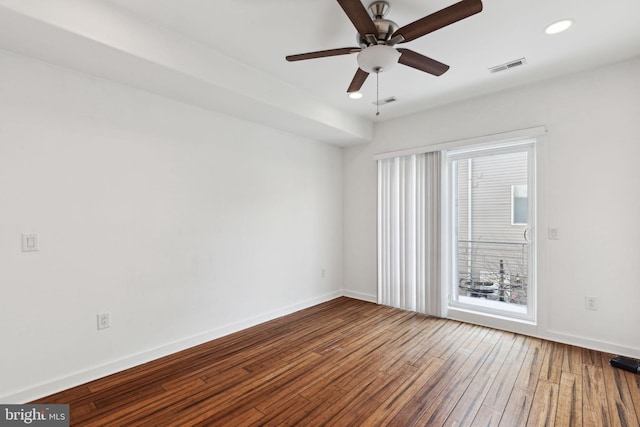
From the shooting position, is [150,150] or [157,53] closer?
[157,53]

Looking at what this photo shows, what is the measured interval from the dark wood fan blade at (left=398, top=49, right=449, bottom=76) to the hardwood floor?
95.4 inches

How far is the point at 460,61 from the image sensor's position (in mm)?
2826

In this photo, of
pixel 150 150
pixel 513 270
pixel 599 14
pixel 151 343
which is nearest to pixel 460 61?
pixel 599 14

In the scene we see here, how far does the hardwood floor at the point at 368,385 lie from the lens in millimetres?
1980

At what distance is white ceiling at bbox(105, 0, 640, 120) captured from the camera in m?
2.10

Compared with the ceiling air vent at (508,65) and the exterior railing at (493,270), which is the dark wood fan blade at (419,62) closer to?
the ceiling air vent at (508,65)

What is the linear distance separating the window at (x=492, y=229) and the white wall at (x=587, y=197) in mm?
217

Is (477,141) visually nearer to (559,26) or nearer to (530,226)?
(530,226)

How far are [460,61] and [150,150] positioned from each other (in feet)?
9.77

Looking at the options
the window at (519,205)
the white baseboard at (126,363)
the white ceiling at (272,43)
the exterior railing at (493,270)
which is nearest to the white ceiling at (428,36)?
the white ceiling at (272,43)

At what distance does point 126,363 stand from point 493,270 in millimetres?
4010

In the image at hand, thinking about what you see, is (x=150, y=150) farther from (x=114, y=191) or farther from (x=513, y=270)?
(x=513, y=270)

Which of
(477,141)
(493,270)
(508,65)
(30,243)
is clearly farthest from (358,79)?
(493,270)

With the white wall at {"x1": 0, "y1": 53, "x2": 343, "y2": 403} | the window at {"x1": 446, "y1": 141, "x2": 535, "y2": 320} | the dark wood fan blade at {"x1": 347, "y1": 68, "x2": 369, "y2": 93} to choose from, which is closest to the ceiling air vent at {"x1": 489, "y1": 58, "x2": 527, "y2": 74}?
the window at {"x1": 446, "y1": 141, "x2": 535, "y2": 320}
